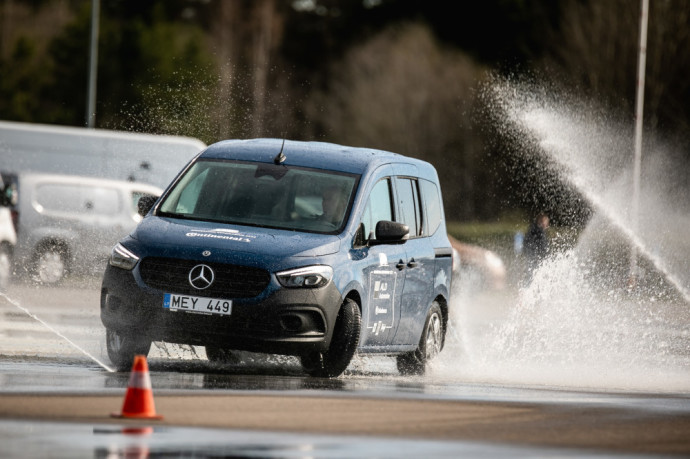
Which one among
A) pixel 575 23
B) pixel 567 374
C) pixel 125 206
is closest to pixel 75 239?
pixel 125 206

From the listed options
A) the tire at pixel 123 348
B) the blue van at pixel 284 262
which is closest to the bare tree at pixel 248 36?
the blue van at pixel 284 262

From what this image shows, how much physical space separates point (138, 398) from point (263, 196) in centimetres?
425

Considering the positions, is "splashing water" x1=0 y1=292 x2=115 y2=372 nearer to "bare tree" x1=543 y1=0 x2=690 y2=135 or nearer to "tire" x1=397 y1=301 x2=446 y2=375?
"tire" x1=397 y1=301 x2=446 y2=375

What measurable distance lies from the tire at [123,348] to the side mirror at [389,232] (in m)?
2.02

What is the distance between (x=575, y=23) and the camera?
193 ft

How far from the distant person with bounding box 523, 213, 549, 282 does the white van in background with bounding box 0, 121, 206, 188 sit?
246 inches

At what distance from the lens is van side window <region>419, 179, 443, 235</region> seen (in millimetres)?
15500

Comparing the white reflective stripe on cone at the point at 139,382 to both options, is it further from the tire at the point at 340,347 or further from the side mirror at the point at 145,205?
the side mirror at the point at 145,205

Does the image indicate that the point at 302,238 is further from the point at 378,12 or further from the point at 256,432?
the point at 378,12

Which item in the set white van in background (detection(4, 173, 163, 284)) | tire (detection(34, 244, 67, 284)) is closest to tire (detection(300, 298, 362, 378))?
tire (detection(34, 244, 67, 284))

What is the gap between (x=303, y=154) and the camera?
47.1ft

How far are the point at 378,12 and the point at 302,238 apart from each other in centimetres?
6542

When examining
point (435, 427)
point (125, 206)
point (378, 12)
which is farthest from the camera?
point (378, 12)

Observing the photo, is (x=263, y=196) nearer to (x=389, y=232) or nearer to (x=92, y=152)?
(x=389, y=232)
